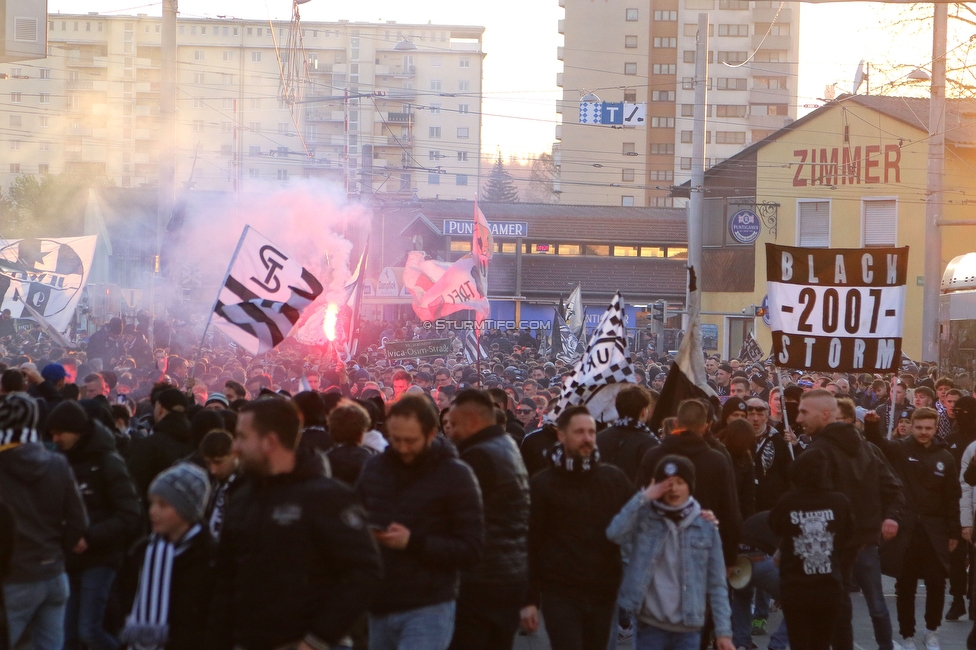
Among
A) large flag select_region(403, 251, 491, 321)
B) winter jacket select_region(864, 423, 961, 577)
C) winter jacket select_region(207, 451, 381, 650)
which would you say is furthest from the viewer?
large flag select_region(403, 251, 491, 321)

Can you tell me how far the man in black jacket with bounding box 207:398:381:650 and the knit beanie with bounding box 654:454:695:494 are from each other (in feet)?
6.85

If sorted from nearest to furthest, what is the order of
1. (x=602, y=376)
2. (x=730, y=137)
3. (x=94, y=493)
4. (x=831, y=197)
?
(x=94, y=493) < (x=602, y=376) < (x=831, y=197) < (x=730, y=137)

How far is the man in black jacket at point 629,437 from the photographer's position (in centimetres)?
752

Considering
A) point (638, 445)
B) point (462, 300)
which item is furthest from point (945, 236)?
point (638, 445)

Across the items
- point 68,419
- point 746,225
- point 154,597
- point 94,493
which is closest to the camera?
point 154,597

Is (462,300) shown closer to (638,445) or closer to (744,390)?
(744,390)

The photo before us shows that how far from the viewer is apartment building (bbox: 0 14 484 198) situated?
85938 mm

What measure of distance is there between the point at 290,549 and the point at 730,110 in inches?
3263

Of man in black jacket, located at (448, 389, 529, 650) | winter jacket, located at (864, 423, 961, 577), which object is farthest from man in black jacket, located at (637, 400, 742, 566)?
winter jacket, located at (864, 423, 961, 577)

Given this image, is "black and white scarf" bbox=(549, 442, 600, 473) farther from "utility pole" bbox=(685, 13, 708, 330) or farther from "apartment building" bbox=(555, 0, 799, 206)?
"apartment building" bbox=(555, 0, 799, 206)

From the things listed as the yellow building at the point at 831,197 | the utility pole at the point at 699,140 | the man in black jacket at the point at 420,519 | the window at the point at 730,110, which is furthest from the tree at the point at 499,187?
the man in black jacket at the point at 420,519

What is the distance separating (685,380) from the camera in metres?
9.95

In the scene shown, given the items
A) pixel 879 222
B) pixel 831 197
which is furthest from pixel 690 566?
pixel 831 197

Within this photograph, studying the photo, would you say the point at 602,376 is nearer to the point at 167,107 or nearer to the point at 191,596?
the point at 191,596
